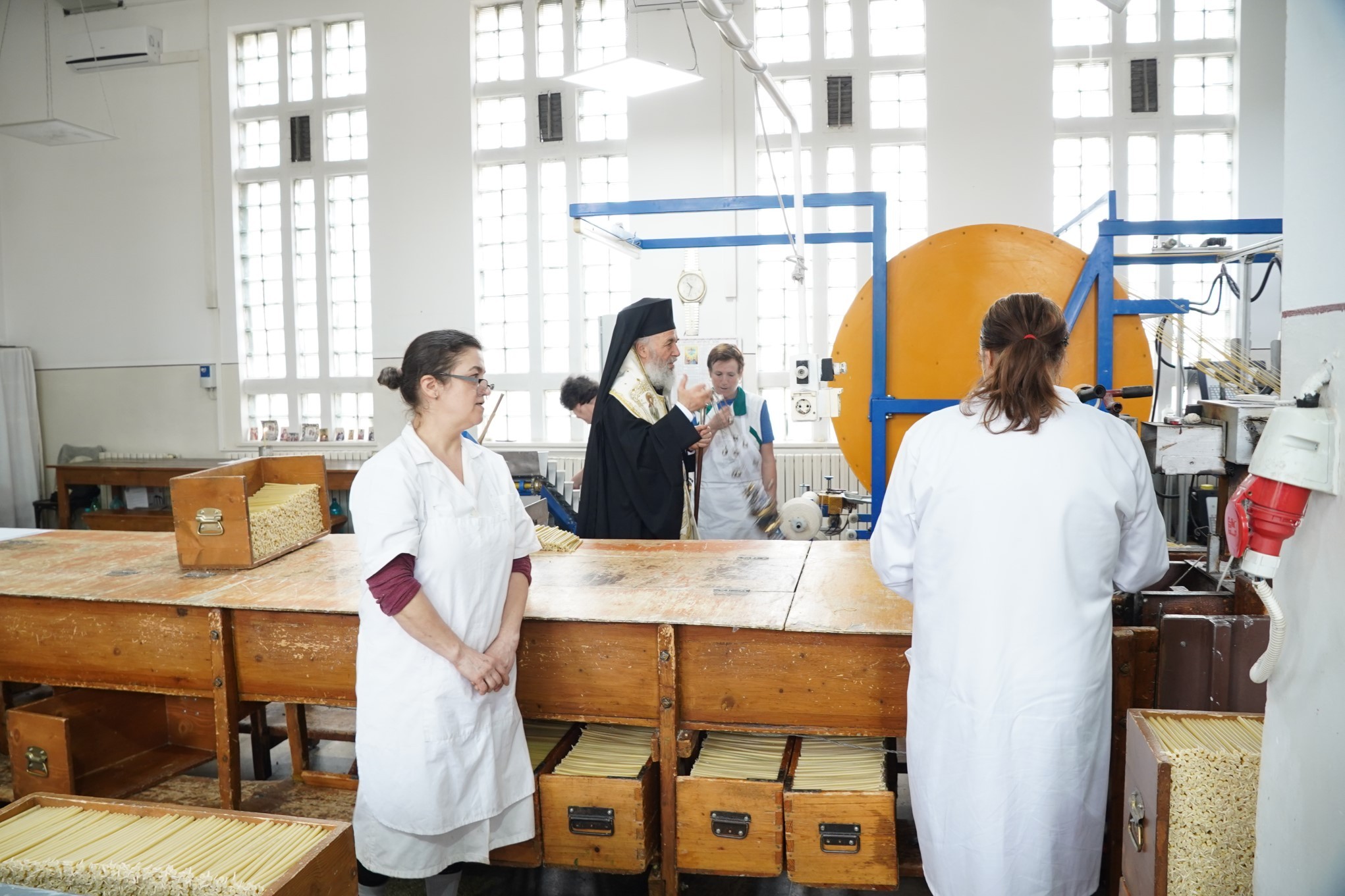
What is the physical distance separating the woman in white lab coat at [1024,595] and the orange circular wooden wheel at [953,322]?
182 cm

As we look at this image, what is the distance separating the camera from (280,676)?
245cm

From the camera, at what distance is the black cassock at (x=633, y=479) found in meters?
3.18

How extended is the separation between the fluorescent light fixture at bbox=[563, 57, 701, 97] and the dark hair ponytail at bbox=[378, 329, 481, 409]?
8.39 ft

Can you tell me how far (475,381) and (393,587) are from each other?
53 cm

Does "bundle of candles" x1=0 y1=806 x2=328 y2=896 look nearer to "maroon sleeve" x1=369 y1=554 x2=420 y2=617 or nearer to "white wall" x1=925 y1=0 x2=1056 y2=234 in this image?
"maroon sleeve" x1=369 y1=554 x2=420 y2=617

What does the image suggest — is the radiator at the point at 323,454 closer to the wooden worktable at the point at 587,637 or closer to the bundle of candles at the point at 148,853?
the wooden worktable at the point at 587,637

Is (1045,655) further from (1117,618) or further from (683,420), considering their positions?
(683,420)

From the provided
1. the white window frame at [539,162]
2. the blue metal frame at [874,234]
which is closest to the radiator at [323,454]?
the white window frame at [539,162]

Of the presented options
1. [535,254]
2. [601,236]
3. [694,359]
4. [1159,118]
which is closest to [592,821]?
[601,236]

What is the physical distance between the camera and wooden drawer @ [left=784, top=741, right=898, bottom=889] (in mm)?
2070

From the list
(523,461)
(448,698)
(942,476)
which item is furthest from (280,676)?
(523,461)

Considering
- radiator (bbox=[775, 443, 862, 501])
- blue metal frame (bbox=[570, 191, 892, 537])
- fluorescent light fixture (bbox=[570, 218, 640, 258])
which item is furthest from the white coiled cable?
radiator (bbox=[775, 443, 862, 501])

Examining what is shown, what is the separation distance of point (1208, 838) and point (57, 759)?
299cm

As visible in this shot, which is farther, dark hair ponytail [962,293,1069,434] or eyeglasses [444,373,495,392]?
eyeglasses [444,373,495,392]
